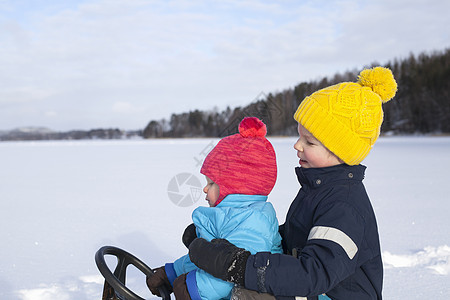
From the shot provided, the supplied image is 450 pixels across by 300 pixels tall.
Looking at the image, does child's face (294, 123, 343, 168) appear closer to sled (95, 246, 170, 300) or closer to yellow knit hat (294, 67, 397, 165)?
yellow knit hat (294, 67, 397, 165)

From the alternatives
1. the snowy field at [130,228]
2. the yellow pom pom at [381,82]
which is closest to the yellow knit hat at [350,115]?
the yellow pom pom at [381,82]

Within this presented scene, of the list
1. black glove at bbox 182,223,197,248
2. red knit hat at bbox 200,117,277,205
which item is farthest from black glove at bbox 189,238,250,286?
black glove at bbox 182,223,197,248

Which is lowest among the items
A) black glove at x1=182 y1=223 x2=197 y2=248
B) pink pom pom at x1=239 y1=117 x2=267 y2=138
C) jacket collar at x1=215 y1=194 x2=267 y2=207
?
black glove at x1=182 y1=223 x2=197 y2=248

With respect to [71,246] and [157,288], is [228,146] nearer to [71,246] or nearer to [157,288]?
[157,288]

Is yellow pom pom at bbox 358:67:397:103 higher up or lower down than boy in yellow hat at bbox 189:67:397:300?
higher up

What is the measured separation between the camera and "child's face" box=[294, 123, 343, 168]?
Answer: 1.41 meters

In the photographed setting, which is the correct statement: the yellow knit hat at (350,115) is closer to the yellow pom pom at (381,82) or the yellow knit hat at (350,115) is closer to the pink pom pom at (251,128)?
the yellow pom pom at (381,82)

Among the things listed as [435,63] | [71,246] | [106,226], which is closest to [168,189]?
[106,226]

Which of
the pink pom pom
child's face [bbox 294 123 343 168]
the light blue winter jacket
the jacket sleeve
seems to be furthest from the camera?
the pink pom pom

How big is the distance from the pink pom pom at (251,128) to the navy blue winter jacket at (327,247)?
0.77 feet

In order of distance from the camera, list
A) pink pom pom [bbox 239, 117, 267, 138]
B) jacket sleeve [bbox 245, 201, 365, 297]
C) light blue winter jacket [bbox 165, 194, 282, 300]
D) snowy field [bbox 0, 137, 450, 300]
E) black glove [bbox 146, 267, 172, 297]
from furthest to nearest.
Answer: snowy field [bbox 0, 137, 450, 300]
black glove [bbox 146, 267, 172, 297]
pink pom pom [bbox 239, 117, 267, 138]
light blue winter jacket [bbox 165, 194, 282, 300]
jacket sleeve [bbox 245, 201, 365, 297]

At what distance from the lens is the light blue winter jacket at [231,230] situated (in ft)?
4.22

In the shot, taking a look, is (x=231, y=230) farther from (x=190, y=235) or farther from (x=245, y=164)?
(x=190, y=235)

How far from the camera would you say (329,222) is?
118 cm
